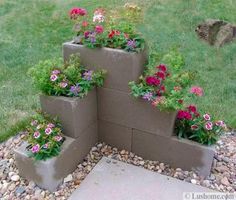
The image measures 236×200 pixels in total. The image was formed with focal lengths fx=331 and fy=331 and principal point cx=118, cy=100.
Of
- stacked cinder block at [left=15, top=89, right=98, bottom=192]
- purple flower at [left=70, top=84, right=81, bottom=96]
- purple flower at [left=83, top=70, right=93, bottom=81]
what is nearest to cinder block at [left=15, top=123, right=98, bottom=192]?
stacked cinder block at [left=15, top=89, right=98, bottom=192]

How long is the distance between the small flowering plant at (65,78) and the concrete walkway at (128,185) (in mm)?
704

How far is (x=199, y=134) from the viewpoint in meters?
2.78

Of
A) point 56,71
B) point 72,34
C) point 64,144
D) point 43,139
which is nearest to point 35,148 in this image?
point 43,139

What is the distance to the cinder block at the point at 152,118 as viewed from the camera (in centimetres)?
277

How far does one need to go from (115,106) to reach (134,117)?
0.20 meters

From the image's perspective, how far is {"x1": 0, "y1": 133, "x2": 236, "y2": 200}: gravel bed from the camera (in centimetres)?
265

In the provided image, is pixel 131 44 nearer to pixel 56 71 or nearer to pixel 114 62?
pixel 114 62

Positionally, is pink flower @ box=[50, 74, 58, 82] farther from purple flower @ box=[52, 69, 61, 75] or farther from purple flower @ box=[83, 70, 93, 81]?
purple flower @ box=[83, 70, 93, 81]

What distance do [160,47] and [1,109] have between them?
108 inches

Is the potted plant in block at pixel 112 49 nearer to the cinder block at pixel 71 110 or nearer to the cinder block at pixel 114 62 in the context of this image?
the cinder block at pixel 114 62

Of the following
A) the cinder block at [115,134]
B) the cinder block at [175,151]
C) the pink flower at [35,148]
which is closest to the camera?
the pink flower at [35,148]

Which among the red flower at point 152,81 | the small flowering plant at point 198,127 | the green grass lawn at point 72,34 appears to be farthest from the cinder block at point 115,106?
the green grass lawn at point 72,34

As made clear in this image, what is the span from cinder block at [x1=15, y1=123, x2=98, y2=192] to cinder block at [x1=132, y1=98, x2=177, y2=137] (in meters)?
0.53

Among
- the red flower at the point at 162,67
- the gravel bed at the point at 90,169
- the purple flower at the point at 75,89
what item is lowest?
the gravel bed at the point at 90,169
